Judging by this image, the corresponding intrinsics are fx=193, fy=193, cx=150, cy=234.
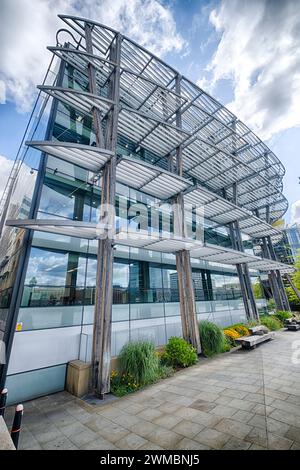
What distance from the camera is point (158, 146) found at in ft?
39.1

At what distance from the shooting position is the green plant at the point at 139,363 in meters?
6.23

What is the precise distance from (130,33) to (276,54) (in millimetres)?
7512

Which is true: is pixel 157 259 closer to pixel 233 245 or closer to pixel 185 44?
pixel 233 245

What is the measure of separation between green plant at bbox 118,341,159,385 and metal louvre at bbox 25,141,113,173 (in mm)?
7172

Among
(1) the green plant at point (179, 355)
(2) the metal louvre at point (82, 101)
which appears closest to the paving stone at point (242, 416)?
(1) the green plant at point (179, 355)

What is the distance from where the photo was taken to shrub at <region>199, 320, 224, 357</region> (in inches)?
359

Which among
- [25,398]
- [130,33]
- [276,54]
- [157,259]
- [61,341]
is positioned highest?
[130,33]

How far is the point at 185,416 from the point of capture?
412cm

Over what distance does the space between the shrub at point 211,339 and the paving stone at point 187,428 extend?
5701 millimetres

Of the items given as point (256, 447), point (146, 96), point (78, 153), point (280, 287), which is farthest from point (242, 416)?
point (280, 287)

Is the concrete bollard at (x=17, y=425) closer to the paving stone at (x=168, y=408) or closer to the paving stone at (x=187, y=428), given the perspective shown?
the paving stone at (x=187, y=428)

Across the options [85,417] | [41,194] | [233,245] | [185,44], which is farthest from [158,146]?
[85,417]

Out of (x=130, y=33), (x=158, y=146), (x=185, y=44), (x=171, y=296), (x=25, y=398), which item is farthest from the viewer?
(x=158, y=146)

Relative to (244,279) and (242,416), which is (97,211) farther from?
(244,279)
